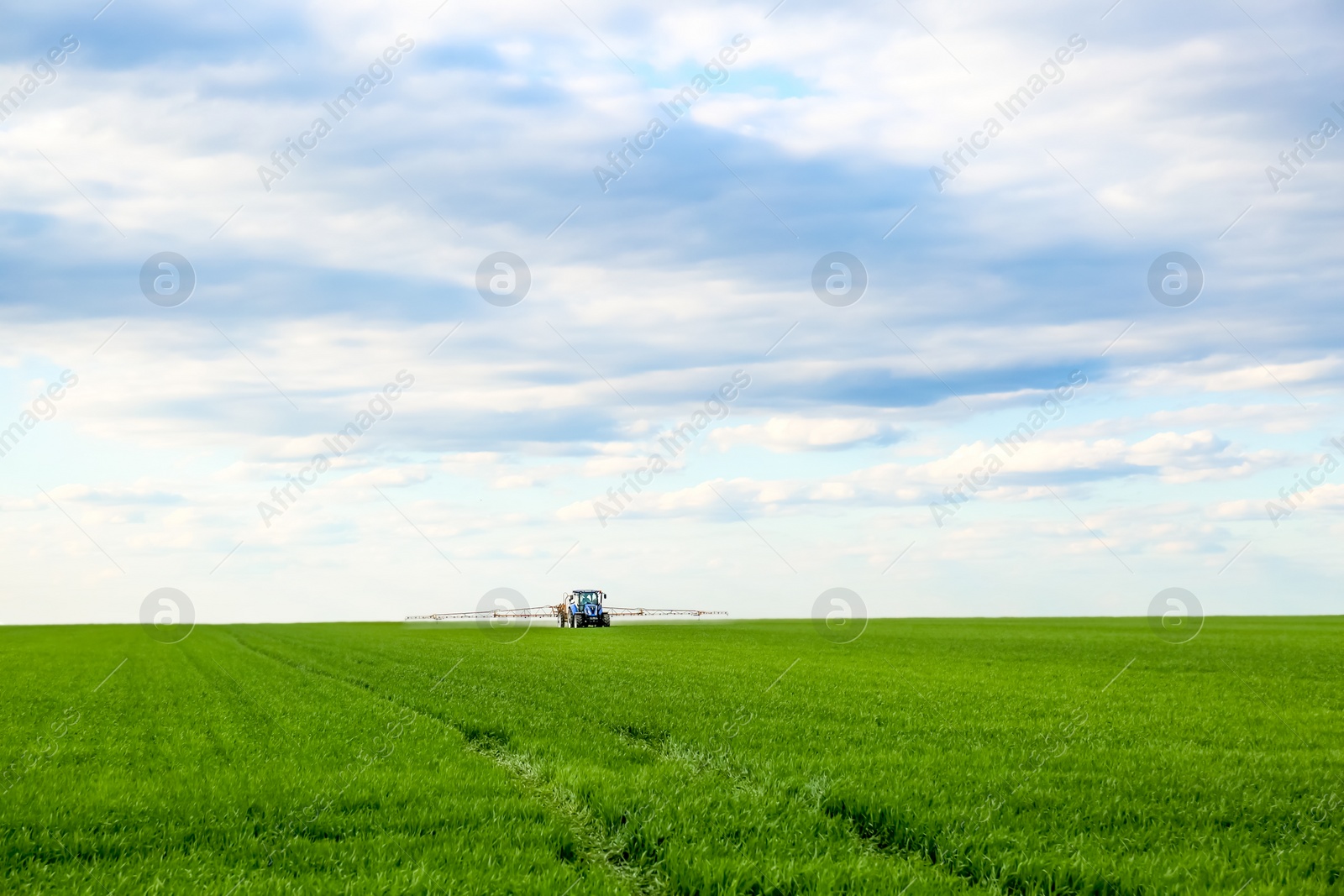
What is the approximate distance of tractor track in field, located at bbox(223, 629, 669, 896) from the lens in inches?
400

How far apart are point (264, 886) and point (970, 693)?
2172 cm

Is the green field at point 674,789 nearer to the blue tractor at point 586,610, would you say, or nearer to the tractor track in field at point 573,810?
the tractor track in field at point 573,810

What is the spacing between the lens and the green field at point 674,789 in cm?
1012

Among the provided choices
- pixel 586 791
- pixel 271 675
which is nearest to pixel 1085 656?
pixel 271 675

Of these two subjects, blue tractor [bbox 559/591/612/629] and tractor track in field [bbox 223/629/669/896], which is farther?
blue tractor [bbox 559/591/612/629]

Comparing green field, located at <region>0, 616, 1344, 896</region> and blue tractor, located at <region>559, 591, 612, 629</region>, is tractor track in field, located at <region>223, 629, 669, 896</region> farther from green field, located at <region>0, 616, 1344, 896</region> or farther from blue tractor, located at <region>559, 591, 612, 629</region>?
blue tractor, located at <region>559, 591, 612, 629</region>

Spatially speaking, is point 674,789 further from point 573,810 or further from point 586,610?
point 586,610

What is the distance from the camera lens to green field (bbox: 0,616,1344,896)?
10117mm

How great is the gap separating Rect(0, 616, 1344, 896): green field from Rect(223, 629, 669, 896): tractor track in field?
0.16 feet

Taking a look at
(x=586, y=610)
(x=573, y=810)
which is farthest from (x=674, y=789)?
(x=586, y=610)

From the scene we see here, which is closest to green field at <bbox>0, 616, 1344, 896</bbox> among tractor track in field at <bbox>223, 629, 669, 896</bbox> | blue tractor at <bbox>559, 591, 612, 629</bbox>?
tractor track in field at <bbox>223, 629, 669, 896</bbox>

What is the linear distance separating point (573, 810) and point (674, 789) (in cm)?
145

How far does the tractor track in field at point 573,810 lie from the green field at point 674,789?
0.05 m

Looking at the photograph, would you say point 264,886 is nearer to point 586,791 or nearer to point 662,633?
point 586,791
